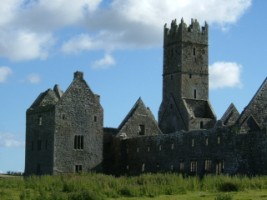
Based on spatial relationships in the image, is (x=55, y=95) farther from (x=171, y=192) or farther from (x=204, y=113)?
(x=171, y=192)

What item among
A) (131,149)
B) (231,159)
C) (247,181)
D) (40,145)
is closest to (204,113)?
(131,149)

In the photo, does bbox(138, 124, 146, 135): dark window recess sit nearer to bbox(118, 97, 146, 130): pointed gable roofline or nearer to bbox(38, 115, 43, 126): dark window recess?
bbox(118, 97, 146, 130): pointed gable roofline

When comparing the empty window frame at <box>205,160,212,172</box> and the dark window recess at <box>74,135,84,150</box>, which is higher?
the dark window recess at <box>74,135,84,150</box>

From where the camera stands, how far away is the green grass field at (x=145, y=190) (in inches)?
1078

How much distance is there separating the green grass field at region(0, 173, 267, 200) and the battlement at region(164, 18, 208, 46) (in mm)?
39281

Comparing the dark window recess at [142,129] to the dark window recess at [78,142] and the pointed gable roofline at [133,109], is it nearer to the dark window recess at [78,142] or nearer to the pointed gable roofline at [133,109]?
the pointed gable roofline at [133,109]

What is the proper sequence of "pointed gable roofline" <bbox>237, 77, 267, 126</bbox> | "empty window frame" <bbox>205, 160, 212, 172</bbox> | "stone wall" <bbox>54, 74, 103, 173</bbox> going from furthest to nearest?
"stone wall" <bbox>54, 74, 103, 173</bbox>, "pointed gable roofline" <bbox>237, 77, 267, 126</bbox>, "empty window frame" <bbox>205, 160, 212, 172</bbox>

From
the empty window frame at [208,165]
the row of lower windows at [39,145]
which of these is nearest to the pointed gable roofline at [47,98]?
the row of lower windows at [39,145]

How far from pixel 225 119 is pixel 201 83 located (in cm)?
1173

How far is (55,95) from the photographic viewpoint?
58750 mm

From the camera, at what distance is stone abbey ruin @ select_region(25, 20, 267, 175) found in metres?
43.0

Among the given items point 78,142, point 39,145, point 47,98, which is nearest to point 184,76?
point 47,98

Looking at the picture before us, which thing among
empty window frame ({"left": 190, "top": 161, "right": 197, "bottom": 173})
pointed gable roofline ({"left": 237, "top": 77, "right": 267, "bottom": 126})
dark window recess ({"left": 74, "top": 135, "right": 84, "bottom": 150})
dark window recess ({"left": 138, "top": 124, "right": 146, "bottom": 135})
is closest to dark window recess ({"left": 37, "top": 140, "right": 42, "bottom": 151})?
dark window recess ({"left": 74, "top": 135, "right": 84, "bottom": 150})

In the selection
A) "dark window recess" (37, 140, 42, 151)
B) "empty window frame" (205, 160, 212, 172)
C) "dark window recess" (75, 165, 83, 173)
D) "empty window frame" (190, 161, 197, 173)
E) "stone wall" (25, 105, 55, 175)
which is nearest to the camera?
"empty window frame" (205, 160, 212, 172)
